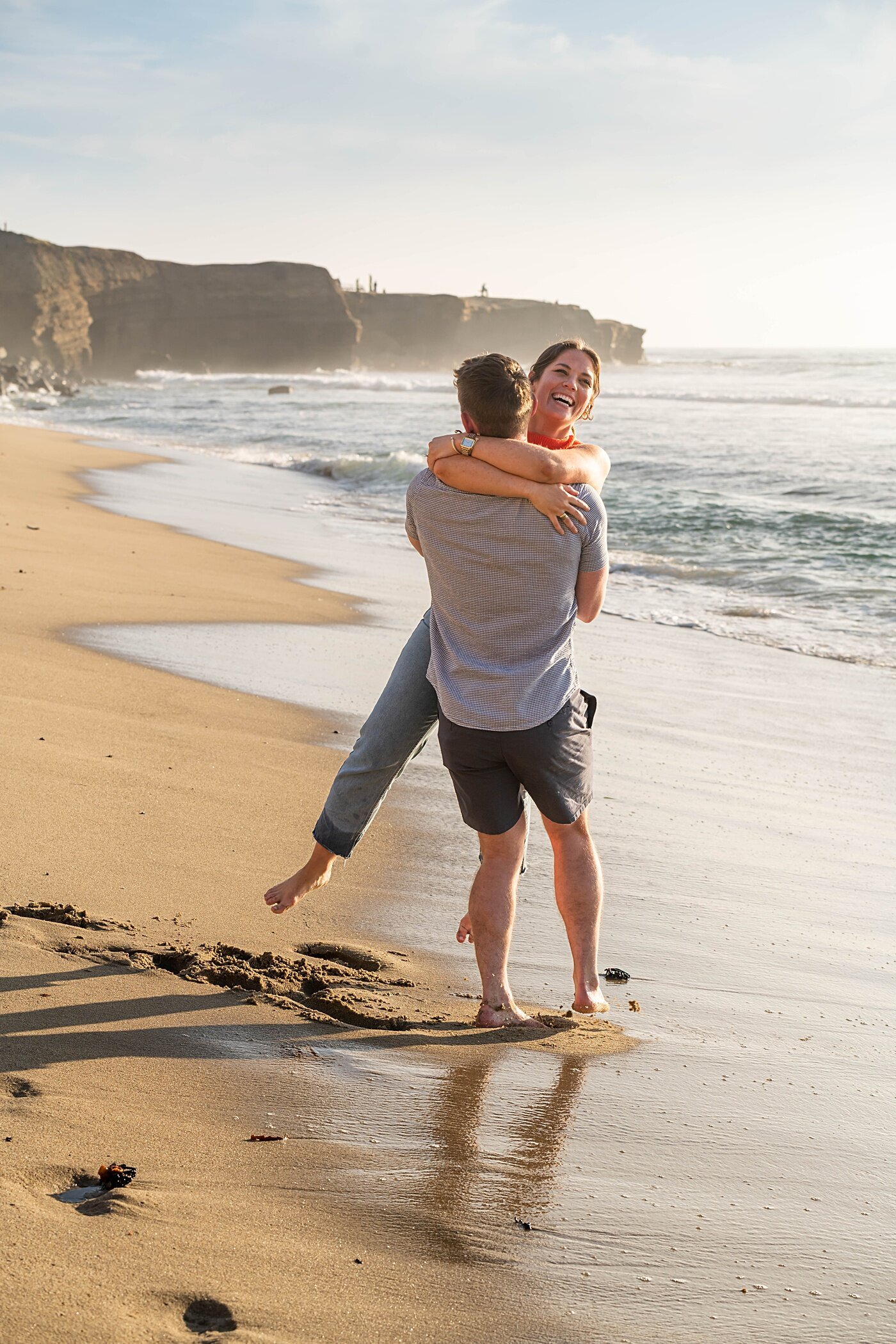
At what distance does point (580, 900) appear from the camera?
2617mm

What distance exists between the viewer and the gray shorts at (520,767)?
2.46m

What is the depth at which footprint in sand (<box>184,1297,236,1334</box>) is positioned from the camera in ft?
4.67

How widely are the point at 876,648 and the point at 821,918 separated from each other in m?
5.09

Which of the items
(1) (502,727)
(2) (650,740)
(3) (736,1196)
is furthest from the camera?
(2) (650,740)

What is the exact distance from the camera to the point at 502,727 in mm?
2443

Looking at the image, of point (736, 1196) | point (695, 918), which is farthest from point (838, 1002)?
point (736, 1196)

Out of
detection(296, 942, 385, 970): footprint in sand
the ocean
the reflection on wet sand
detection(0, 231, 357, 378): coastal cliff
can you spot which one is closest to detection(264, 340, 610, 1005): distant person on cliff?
detection(296, 942, 385, 970): footprint in sand

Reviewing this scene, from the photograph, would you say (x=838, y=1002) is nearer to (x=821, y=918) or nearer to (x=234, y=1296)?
(x=821, y=918)

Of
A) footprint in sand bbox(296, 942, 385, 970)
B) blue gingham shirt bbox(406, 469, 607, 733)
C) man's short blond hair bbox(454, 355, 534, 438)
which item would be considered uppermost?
man's short blond hair bbox(454, 355, 534, 438)

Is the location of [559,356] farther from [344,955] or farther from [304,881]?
[344,955]

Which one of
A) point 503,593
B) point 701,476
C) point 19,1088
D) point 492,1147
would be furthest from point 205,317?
point 492,1147

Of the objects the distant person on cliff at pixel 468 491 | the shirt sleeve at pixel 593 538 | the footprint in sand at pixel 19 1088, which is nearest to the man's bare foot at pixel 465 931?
the distant person on cliff at pixel 468 491

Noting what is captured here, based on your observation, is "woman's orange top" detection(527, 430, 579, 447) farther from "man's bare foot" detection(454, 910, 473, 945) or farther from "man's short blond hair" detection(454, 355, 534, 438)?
"man's bare foot" detection(454, 910, 473, 945)

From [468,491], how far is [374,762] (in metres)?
0.75
